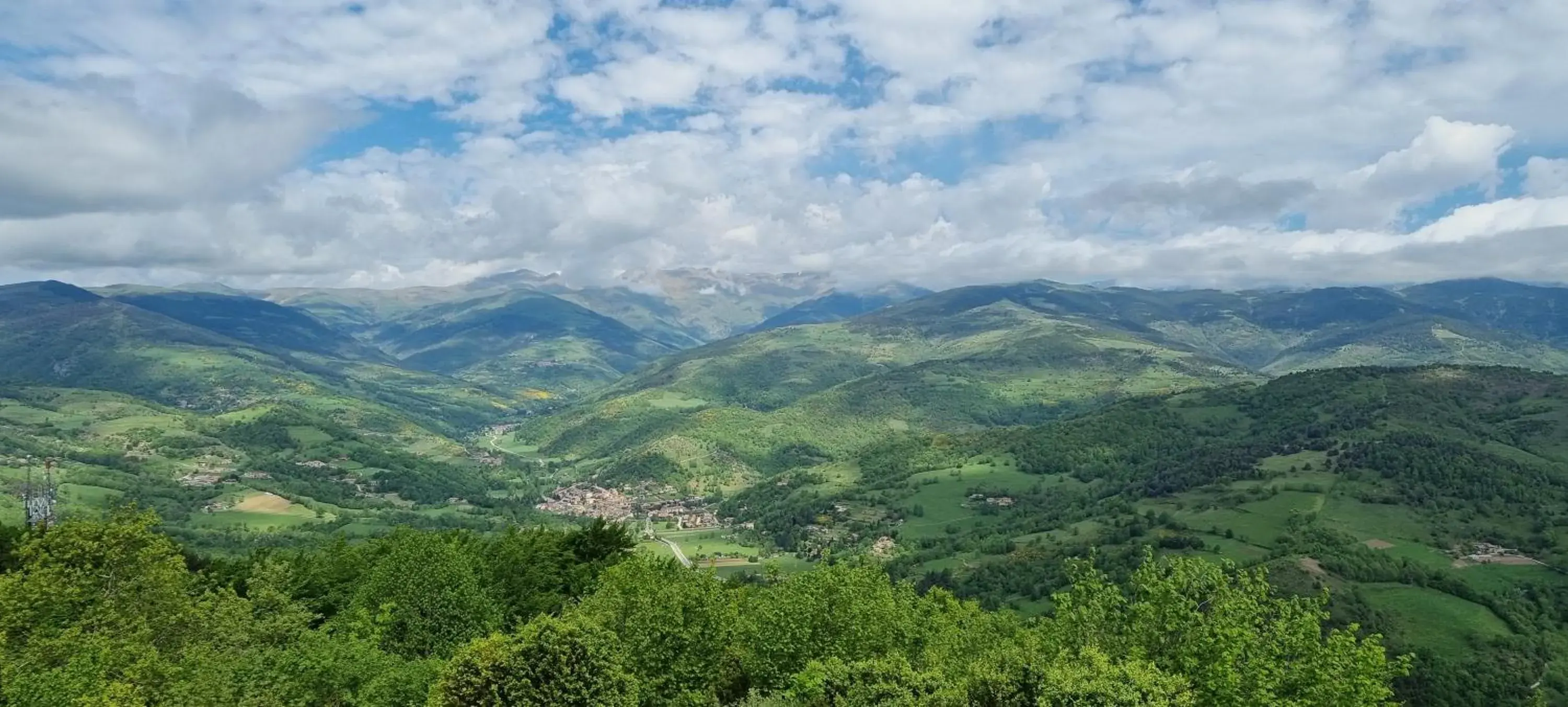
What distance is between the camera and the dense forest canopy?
36594 mm

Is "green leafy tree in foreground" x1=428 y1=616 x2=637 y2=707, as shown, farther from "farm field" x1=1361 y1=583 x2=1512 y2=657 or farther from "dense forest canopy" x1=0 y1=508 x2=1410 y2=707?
"farm field" x1=1361 y1=583 x2=1512 y2=657

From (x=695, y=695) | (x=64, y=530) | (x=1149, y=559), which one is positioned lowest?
(x=695, y=695)

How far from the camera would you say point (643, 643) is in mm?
44688

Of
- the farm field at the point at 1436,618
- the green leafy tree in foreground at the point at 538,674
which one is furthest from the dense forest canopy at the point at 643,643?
the farm field at the point at 1436,618

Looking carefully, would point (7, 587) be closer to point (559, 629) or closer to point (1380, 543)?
point (559, 629)

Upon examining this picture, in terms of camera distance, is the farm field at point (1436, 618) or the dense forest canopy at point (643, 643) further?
the farm field at point (1436, 618)

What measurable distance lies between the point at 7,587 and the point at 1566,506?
27079 centimetres

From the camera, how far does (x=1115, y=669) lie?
36062mm

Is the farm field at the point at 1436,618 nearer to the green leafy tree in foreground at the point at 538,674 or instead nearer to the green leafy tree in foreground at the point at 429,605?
the green leafy tree in foreground at the point at 429,605

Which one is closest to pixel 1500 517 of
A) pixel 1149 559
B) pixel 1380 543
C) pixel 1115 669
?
pixel 1380 543

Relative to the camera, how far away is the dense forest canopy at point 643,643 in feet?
120

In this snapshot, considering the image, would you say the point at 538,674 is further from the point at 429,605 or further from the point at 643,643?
the point at 429,605

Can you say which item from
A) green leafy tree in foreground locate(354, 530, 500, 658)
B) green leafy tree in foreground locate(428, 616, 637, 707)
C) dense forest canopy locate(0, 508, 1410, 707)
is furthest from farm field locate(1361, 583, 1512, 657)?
green leafy tree in foreground locate(428, 616, 637, 707)

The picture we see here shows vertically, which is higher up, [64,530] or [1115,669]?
[64,530]
